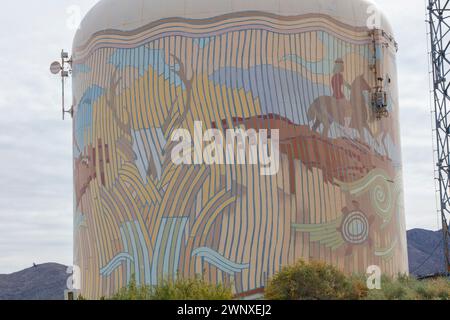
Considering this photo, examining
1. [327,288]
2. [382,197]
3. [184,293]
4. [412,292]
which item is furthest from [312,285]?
[382,197]

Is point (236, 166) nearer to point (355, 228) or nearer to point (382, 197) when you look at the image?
point (355, 228)

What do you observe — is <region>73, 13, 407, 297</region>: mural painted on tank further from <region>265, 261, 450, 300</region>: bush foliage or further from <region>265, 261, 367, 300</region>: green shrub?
<region>265, 261, 367, 300</region>: green shrub

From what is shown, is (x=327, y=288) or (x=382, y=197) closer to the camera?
(x=327, y=288)

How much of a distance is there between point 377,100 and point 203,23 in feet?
21.4

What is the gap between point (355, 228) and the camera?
29.7 meters

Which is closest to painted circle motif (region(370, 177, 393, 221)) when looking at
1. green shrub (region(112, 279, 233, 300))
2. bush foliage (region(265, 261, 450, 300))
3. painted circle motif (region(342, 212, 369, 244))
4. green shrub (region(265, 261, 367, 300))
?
painted circle motif (region(342, 212, 369, 244))

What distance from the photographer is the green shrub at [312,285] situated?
24.7 metres

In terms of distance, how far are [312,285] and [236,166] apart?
5.40 m

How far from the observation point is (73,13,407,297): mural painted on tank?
2848 cm

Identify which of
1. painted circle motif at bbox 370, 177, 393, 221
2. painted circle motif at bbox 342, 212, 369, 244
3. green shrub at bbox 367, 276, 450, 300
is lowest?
green shrub at bbox 367, 276, 450, 300

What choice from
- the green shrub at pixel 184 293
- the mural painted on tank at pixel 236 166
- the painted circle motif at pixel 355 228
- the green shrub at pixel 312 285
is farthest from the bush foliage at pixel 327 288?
the mural painted on tank at pixel 236 166

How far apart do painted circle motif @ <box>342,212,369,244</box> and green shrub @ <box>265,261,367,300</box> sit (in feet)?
12.0

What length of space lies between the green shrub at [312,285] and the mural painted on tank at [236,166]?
9.57ft

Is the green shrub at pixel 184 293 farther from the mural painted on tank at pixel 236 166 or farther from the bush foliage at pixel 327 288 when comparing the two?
the mural painted on tank at pixel 236 166
